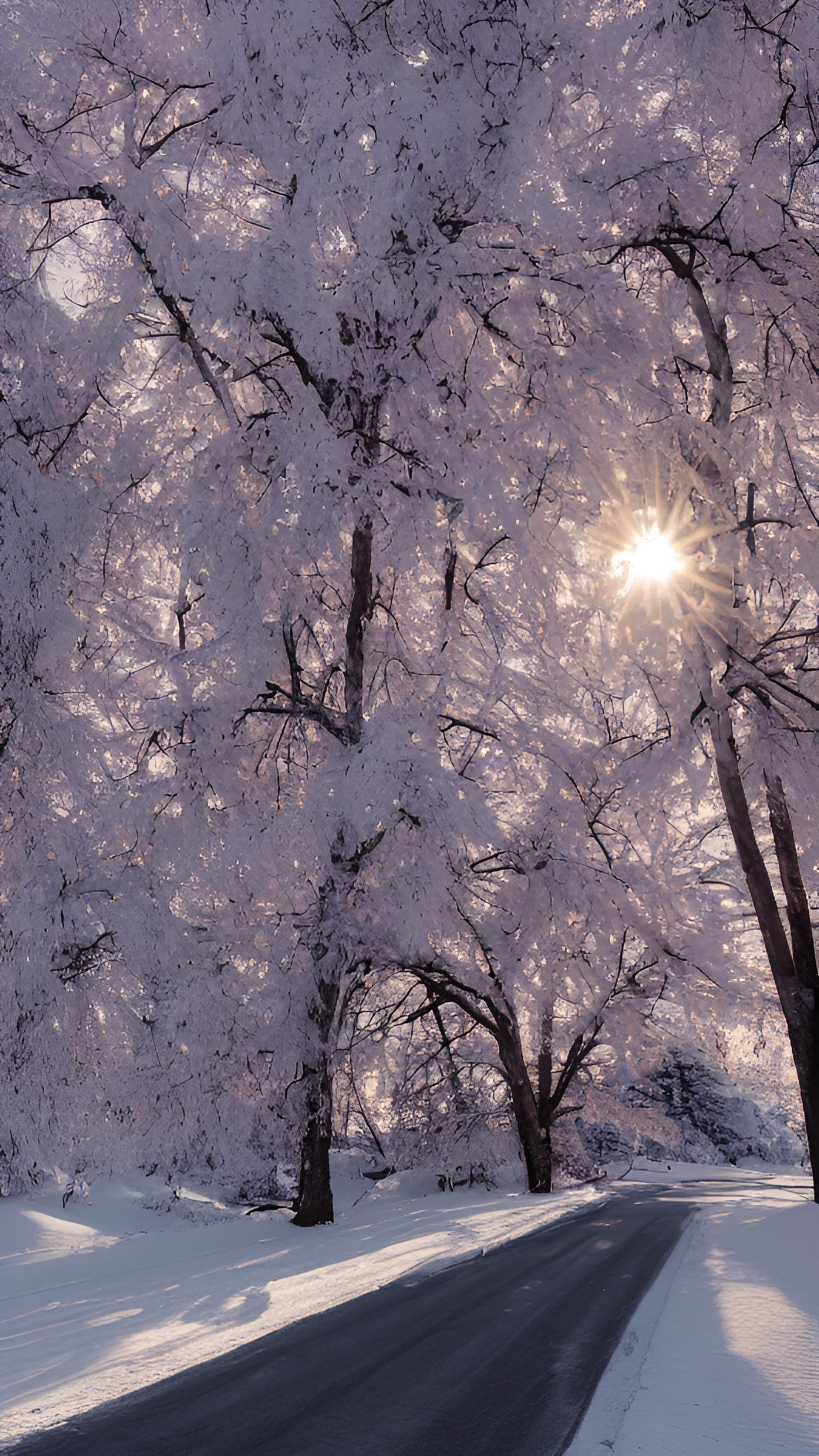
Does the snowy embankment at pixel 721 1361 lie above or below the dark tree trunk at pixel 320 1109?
below

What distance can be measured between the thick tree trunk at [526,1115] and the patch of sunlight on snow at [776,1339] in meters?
12.0

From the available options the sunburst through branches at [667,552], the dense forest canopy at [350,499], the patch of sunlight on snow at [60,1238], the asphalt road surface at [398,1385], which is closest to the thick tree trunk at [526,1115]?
the dense forest canopy at [350,499]

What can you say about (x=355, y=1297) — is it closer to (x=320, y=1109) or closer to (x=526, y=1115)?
(x=320, y=1109)

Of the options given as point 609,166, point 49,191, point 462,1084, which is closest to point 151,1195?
point 462,1084

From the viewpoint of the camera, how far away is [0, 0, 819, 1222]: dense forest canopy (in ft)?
33.8

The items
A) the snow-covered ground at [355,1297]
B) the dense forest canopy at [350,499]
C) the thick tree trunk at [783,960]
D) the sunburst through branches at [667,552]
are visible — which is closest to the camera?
the snow-covered ground at [355,1297]

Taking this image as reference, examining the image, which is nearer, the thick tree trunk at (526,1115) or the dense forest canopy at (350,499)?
the dense forest canopy at (350,499)

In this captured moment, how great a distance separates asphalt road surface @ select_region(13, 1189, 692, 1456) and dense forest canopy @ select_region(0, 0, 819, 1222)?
3826mm

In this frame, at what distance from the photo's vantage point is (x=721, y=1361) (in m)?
5.25

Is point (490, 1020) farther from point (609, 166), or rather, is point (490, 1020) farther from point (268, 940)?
point (609, 166)

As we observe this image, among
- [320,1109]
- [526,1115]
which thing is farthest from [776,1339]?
[526,1115]

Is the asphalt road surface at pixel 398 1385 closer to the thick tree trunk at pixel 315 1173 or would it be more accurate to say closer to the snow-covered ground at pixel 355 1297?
the snow-covered ground at pixel 355 1297

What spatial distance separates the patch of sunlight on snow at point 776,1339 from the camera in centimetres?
479

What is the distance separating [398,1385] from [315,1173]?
880 cm
